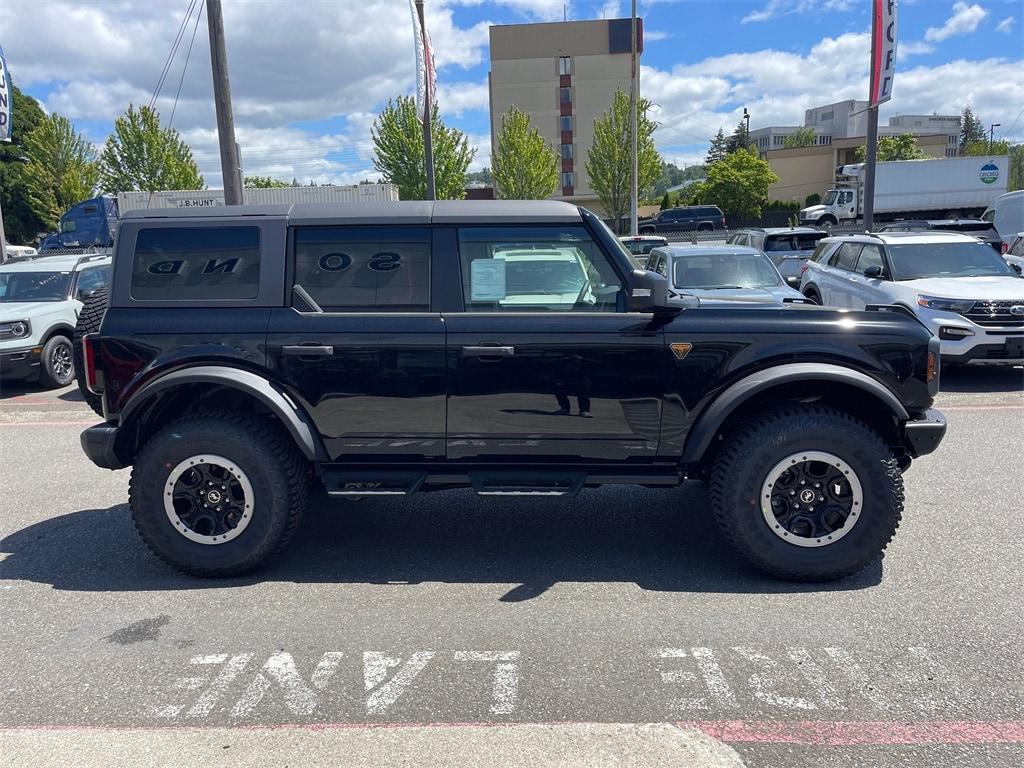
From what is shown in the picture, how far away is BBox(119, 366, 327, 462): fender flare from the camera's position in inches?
162

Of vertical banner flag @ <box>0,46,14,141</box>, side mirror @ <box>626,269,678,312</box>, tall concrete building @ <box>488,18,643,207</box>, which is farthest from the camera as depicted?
tall concrete building @ <box>488,18,643,207</box>

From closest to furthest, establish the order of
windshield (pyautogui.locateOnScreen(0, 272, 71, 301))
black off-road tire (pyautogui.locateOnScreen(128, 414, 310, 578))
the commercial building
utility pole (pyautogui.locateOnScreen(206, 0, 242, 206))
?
black off-road tire (pyautogui.locateOnScreen(128, 414, 310, 578))
windshield (pyautogui.locateOnScreen(0, 272, 71, 301))
utility pole (pyautogui.locateOnScreen(206, 0, 242, 206))
the commercial building

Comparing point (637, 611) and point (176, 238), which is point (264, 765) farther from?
point (176, 238)

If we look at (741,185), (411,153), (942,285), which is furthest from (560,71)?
(942,285)

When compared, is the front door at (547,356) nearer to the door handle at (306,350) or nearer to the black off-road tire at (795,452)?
the black off-road tire at (795,452)

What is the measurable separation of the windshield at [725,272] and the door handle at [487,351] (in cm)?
708

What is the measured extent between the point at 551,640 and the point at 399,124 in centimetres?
3760

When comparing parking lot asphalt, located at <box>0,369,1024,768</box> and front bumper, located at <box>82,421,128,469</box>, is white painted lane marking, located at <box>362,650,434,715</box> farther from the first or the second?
front bumper, located at <box>82,421,128,469</box>

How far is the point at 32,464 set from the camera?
6.91 m

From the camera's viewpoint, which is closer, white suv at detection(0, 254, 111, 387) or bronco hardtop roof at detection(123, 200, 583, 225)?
bronco hardtop roof at detection(123, 200, 583, 225)

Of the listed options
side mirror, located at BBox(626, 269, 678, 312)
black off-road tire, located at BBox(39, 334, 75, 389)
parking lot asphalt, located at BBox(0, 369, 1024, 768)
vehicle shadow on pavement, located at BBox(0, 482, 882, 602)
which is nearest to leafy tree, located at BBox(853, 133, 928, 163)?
black off-road tire, located at BBox(39, 334, 75, 389)

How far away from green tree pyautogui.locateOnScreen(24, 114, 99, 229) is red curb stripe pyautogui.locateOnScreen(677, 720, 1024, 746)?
151 ft

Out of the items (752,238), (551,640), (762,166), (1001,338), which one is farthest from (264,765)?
(762,166)

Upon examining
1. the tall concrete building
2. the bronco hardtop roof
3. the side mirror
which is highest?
the tall concrete building
